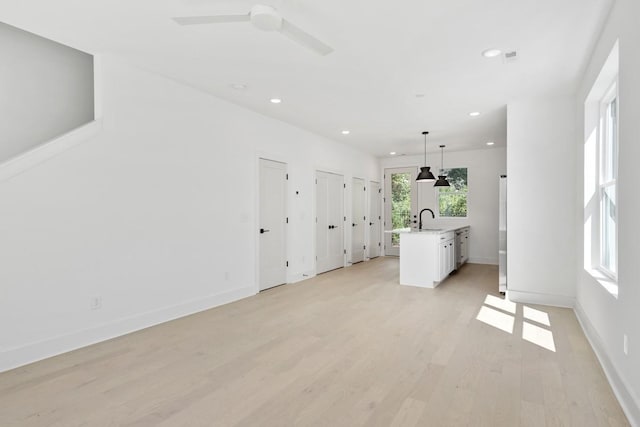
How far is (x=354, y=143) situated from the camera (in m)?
7.98

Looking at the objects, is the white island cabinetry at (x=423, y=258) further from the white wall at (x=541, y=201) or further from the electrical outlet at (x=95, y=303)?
the electrical outlet at (x=95, y=303)

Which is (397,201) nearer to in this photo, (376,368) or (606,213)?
(606,213)

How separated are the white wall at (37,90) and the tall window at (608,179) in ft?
18.0

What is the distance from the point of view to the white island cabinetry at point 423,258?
579 centimetres

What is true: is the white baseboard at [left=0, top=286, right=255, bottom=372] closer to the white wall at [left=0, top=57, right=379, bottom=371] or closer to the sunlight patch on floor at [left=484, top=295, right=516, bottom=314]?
the white wall at [left=0, top=57, right=379, bottom=371]

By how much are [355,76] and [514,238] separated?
→ 10.2 feet

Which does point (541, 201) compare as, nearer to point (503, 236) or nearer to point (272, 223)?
point (503, 236)

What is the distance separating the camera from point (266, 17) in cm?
231

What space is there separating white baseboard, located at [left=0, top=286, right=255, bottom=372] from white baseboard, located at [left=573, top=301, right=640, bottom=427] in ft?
13.3

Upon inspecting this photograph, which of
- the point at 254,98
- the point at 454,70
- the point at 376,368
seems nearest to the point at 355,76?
the point at 454,70

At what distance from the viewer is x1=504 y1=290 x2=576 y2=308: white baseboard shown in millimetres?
4715

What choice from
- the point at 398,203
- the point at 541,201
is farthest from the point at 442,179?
the point at 541,201

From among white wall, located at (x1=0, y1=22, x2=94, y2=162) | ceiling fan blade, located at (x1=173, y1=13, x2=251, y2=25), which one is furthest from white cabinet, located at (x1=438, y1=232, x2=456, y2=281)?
white wall, located at (x1=0, y1=22, x2=94, y2=162)

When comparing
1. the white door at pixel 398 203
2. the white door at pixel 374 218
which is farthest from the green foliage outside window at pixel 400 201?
the white door at pixel 374 218
